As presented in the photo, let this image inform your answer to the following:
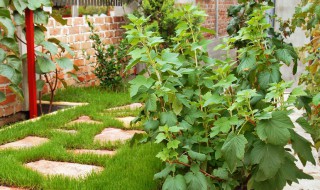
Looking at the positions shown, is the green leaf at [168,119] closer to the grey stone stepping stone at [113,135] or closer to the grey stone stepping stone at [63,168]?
the grey stone stepping stone at [63,168]

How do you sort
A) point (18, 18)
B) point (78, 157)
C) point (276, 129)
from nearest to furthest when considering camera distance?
point (276, 129) → point (78, 157) → point (18, 18)

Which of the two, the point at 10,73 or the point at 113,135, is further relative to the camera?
the point at 10,73

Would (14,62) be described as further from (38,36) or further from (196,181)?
(196,181)

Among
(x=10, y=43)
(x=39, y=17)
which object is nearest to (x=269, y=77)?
(x=10, y=43)

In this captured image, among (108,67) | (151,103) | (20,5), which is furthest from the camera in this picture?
(108,67)

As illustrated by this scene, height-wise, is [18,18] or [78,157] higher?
[18,18]

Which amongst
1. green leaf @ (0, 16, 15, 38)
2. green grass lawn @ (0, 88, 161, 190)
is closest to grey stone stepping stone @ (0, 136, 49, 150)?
green grass lawn @ (0, 88, 161, 190)

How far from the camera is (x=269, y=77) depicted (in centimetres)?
258

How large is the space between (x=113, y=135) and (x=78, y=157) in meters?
0.74

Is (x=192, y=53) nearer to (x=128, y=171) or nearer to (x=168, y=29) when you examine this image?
(x=128, y=171)

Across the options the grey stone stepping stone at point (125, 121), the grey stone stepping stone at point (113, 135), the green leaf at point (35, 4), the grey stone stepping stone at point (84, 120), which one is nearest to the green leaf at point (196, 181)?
the grey stone stepping stone at point (113, 135)

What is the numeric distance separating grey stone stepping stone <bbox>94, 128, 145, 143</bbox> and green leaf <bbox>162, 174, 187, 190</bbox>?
4.89ft

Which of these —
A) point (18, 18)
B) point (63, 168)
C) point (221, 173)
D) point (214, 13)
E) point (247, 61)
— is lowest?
point (63, 168)

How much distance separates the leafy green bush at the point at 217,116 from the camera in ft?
7.36
